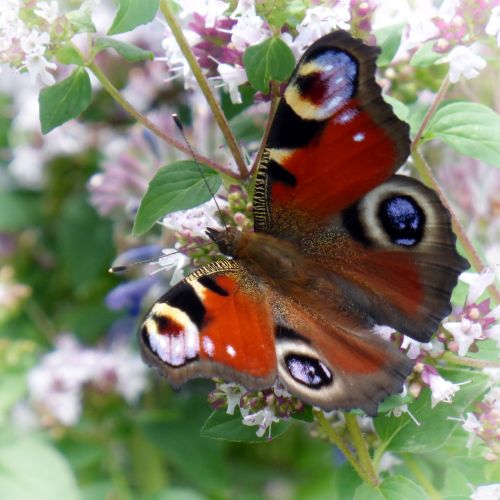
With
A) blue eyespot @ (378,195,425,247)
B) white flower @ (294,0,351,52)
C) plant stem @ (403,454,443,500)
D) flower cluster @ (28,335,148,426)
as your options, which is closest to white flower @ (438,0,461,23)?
white flower @ (294,0,351,52)

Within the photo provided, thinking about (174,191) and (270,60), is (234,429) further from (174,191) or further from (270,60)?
(270,60)

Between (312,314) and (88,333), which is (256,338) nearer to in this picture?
(312,314)

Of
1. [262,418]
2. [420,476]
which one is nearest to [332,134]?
[262,418]

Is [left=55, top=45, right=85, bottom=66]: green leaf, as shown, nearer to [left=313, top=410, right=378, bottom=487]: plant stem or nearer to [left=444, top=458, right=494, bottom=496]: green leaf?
[left=313, top=410, right=378, bottom=487]: plant stem

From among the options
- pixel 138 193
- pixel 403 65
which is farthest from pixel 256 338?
pixel 138 193

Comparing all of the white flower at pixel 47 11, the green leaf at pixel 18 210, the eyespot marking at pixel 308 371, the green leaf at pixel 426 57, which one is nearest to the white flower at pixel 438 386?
the eyespot marking at pixel 308 371

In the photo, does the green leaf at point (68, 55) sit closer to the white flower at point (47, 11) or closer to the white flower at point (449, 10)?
the white flower at point (47, 11)

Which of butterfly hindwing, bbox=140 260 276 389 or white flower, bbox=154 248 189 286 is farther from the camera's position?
white flower, bbox=154 248 189 286
